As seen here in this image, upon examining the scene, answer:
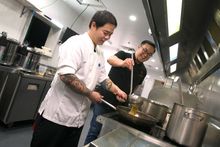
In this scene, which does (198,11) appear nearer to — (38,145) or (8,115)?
(38,145)

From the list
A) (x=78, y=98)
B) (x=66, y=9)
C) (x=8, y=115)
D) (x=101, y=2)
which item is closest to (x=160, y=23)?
(x=78, y=98)

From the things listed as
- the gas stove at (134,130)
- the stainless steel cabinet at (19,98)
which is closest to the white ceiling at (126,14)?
the stainless steel cabinet at (19,98)

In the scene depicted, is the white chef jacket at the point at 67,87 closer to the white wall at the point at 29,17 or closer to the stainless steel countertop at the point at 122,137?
the stainless steel countertop at the point at 122,137

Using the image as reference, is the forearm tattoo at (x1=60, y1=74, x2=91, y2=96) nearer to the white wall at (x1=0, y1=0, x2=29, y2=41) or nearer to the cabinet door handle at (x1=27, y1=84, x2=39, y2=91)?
the cabinet door handle at (x1=27, y1=84, x2=39, y2=91)

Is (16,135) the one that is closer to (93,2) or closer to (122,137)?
(122,137)

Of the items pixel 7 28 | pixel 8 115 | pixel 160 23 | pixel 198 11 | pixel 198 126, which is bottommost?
pixel 8 115

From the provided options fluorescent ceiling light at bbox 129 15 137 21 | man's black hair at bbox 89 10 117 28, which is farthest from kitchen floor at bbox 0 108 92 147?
fluorescent ceiling light at bbox 129 15 137 21

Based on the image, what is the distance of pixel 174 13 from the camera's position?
174 cm

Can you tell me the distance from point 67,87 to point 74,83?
101 mm

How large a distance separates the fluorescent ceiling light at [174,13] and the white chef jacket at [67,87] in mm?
654

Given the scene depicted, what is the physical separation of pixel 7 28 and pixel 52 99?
8.52 ft

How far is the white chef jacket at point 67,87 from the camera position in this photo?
133 centimetres

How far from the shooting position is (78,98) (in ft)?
4.70

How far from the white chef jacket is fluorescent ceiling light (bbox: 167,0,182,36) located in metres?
0.65
